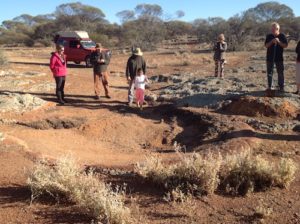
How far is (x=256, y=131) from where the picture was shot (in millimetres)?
8500

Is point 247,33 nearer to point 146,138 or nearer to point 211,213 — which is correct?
point 146,138

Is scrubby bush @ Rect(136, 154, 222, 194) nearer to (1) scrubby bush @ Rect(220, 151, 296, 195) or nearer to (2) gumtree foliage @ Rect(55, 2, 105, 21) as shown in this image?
(1) scrubby bush @ Rect(220, 151, 296, 195)

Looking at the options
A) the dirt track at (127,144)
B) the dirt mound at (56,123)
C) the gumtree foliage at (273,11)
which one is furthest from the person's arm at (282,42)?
the gumtree foliage at (273,11)

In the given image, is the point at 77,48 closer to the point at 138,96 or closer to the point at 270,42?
the point at 138,96

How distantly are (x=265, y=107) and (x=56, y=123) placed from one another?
14.3ft

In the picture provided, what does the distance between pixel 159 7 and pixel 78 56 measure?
37840 mm

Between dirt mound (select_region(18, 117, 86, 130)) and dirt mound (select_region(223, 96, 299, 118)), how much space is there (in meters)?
3.36

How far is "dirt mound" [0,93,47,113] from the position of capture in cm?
1039

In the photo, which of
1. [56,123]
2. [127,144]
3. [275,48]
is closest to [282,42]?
[275,48]

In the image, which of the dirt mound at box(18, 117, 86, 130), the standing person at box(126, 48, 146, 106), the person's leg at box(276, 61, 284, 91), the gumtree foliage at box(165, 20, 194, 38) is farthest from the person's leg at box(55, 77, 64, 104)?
the gumtree foliage at box(165, 20, 194, 38)

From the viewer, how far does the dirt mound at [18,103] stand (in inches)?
409

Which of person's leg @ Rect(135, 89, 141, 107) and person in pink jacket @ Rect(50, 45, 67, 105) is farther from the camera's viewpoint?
person in pink jacket @ Rect(50, 45, 67, 105)

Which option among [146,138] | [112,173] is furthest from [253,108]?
[112,173]

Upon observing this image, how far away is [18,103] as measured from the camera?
10.6m
